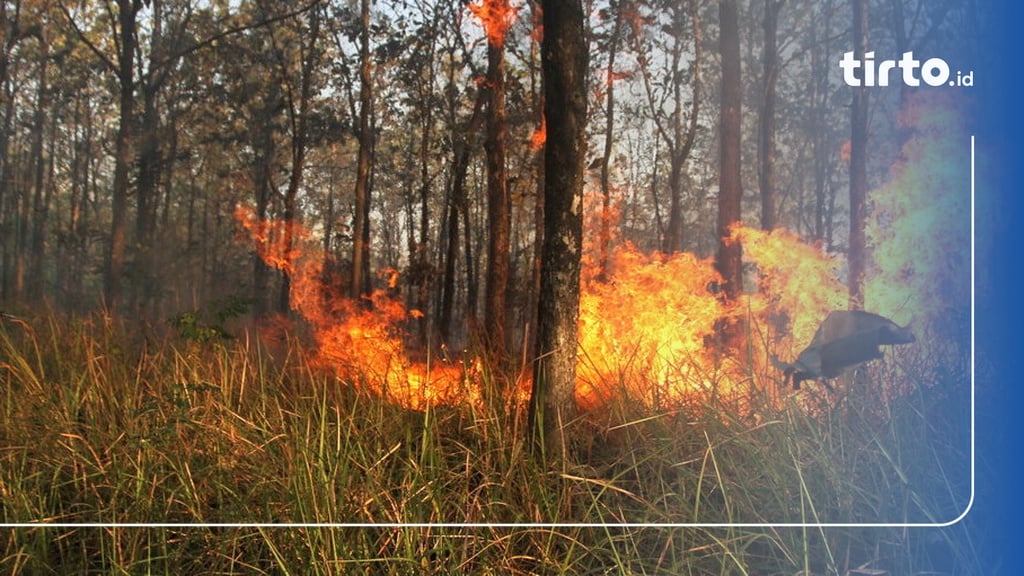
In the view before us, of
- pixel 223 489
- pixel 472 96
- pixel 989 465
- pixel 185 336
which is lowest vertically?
pixel 223 489

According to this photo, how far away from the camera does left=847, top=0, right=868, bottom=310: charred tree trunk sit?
3.54 m

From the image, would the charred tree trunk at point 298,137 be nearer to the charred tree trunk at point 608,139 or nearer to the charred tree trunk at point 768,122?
the charred tree trunk at point 608,139

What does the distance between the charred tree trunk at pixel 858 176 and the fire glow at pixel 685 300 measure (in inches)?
2.7

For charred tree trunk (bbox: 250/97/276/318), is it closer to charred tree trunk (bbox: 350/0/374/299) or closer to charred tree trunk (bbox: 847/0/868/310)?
charred tree trunk (bbox: 350/0/374/299)

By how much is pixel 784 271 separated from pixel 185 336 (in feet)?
10.9

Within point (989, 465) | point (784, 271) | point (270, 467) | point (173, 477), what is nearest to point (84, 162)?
point (173, 477)

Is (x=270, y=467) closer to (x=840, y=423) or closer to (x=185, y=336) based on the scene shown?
(x=185, y=336)

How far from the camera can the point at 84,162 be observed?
4891 mm

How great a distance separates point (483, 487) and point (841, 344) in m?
1.83

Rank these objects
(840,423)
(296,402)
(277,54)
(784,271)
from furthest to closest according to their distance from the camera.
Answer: (277,54) < (784,271) < (296,402) < (840,423)

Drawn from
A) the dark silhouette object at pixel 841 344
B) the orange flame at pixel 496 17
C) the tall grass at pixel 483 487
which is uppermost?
the orange flame at pixel 496 17

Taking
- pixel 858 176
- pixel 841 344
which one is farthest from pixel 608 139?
pixel 841 344

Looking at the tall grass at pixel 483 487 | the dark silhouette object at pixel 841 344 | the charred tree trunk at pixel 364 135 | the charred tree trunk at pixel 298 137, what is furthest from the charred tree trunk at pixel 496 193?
the dark silhouette object at pixel 841 344

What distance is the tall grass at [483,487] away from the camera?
9.17 ft
